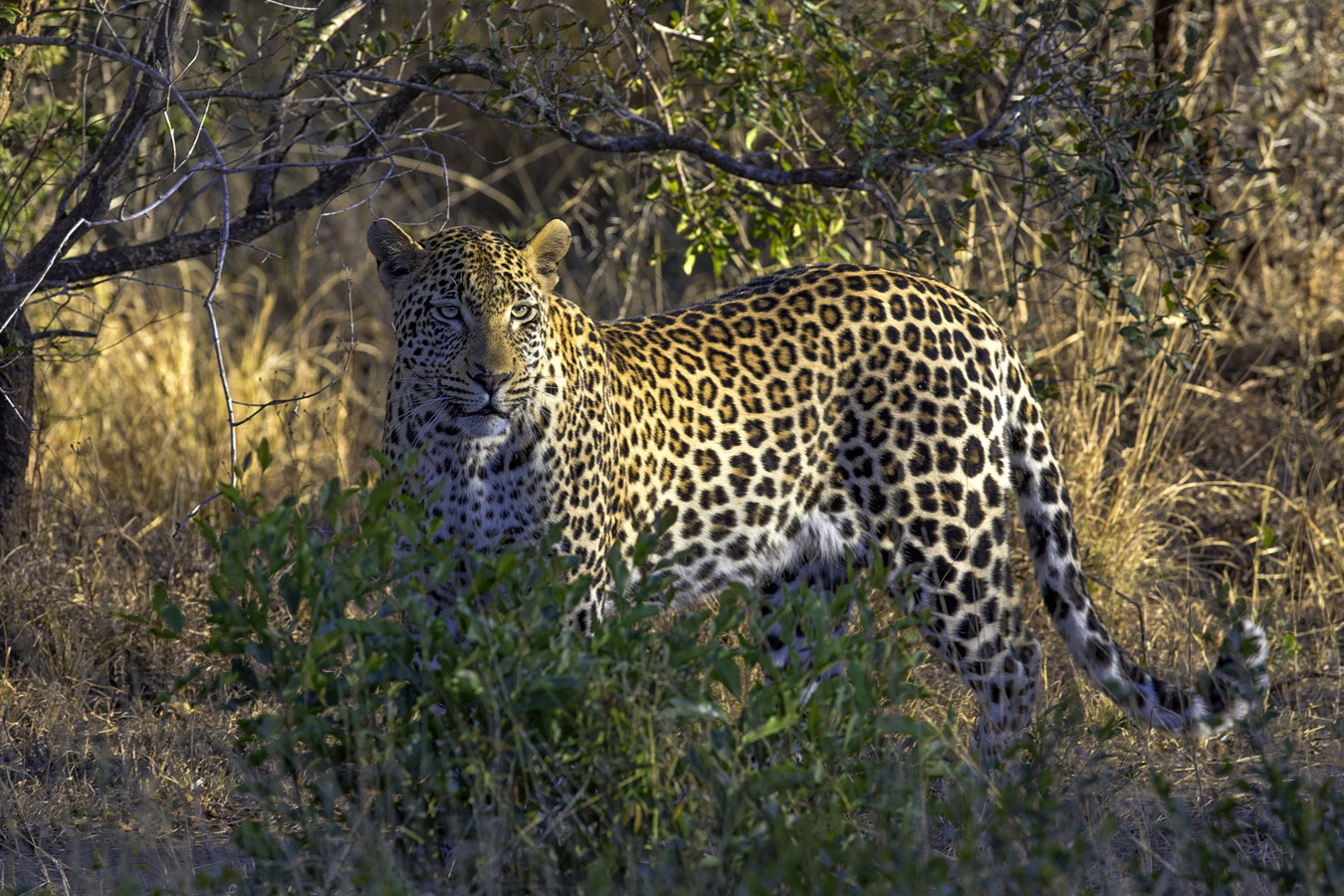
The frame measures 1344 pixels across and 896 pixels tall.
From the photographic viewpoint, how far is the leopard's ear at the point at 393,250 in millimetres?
4516

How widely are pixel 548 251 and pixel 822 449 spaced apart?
124 centimetres

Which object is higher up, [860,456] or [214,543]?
[214,543]

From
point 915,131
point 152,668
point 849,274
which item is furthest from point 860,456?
point 152,668

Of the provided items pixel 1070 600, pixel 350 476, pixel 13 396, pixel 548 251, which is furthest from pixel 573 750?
pixel 350 476

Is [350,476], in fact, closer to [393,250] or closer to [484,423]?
[393,250]

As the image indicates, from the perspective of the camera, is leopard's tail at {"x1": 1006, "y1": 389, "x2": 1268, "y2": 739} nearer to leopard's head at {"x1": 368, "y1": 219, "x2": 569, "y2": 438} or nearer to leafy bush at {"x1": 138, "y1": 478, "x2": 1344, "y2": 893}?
leafy bush at {"x1": 138, "y1": 478, "x2": 1344, "y2": 893}

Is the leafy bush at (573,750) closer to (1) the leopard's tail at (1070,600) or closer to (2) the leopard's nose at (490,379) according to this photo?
(2) the leopard's nose at (490,379)

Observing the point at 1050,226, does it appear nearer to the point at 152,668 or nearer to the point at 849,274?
the point at 849,274

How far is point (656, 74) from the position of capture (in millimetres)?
7910

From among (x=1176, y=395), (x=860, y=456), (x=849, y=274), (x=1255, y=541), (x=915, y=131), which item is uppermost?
(x=915, y=131)

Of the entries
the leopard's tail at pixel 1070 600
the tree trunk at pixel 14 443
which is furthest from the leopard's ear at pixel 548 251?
the tree trunk at pixel 14 443

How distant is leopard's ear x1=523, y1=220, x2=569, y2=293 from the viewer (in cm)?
461

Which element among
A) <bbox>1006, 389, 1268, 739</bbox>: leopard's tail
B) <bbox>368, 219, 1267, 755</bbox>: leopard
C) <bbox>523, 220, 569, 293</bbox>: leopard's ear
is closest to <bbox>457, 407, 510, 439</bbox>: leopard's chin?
<bbox>368, 219, 1267, 755</bbox>: leopard

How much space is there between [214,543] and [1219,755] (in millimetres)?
3545
